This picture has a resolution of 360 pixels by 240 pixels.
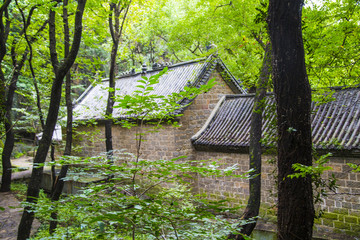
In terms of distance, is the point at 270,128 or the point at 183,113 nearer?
the point at 270,128

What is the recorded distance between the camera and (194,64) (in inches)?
485

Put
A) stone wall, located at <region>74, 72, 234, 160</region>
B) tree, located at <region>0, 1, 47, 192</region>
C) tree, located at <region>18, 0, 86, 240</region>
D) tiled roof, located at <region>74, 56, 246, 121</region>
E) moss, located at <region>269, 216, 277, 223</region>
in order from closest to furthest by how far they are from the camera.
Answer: tree, located at <region>18, 0, 86, 240</region>
tree, located at <region>0, 1, 47, 192</region>
moss, located at <region>269, 216, 277, 223</region>
stone wall, located at <region>74, 72, 234, 160</region>
tiled roof, located at <region>74, 56, 246, 121</region>

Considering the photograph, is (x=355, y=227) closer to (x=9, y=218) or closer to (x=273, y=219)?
(x=273, y=219)

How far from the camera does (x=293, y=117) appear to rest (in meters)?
3.20

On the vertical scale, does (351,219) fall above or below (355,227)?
above

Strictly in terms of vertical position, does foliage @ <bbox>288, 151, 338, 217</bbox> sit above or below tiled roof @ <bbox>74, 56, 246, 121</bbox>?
below

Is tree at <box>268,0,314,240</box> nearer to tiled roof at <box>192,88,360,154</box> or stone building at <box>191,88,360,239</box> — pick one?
stone building at <box>191,88,360,239</box>

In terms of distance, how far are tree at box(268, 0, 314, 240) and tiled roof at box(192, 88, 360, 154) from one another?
12.1 feet

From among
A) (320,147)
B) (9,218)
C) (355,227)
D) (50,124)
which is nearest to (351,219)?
(355,227)

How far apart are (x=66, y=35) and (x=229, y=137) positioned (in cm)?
652

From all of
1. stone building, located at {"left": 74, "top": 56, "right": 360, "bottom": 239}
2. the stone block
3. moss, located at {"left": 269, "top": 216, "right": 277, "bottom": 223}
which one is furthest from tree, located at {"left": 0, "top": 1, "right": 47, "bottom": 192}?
the stone block

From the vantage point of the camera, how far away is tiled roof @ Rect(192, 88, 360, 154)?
26.9ft

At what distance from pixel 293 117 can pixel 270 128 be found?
5653 mm

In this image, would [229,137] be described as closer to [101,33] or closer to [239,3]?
[239,3]
